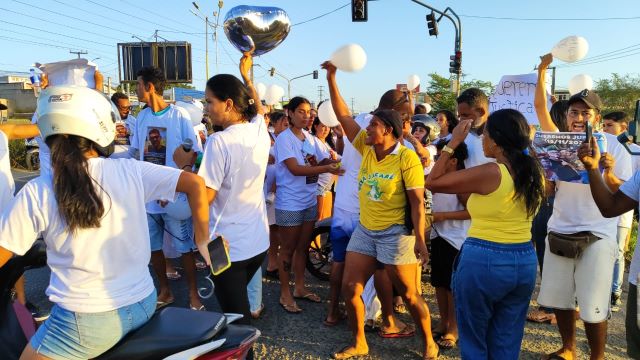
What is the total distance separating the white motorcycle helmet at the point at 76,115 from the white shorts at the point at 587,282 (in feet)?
10.2

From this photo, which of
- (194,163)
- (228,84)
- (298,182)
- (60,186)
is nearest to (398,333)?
(298,182)

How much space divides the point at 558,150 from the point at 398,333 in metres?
1.93

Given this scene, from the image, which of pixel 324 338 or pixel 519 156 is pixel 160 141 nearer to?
pixel 324 338

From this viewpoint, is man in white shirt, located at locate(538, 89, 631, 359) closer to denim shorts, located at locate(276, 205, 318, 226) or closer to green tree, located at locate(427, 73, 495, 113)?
denim shorts, located at locate(276, 205, 318, 226)

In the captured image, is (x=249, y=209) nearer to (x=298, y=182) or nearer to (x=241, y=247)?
(x=241, y=247)

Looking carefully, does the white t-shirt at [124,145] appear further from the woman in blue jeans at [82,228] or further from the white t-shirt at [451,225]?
the white t-shirt at [451,225]

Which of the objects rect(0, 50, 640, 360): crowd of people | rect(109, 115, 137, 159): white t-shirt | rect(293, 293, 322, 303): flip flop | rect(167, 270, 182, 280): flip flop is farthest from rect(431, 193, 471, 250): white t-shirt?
rect(167, 270, 182, 280): flip flop

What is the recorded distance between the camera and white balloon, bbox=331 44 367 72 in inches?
147

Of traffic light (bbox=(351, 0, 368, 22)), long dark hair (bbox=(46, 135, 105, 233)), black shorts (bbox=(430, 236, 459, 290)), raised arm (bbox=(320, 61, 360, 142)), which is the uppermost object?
traffic light (bbox=(351, 0, 368, 22))

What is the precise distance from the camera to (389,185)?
3.11 m

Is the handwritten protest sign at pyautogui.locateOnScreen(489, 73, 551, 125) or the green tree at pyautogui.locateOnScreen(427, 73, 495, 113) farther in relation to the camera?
the green tree at pyautogui.locateOnScreen(427, 73, 495, 113)

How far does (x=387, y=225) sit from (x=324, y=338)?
1.20 m

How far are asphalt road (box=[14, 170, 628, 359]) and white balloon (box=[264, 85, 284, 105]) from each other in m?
5.06

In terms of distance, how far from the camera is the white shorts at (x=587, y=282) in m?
3.04
